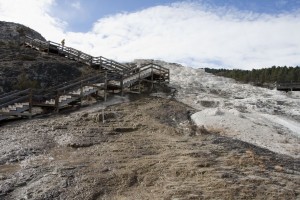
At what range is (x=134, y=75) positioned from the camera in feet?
101

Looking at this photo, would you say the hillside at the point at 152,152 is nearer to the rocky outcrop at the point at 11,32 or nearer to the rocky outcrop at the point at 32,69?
the rocky outcrop at the point at 32,69

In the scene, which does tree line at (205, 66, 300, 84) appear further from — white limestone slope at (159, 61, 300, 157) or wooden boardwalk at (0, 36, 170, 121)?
wooden boardwalk at (0, 36, 170, 121)

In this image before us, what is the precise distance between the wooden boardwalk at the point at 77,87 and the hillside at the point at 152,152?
2.50 feet

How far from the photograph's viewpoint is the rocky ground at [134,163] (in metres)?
12.3

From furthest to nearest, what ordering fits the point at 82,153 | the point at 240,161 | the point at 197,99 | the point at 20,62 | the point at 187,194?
1. the point at 20,62
2. the point at 197,99
3. the point at 82,153
4. the point at 240,161
5. the point at 187,194

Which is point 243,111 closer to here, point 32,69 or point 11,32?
point 32,69

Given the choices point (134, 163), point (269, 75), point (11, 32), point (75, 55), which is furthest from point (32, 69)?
point (269, 75)

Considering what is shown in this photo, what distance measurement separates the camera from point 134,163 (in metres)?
14.5

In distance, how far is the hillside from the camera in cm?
1242

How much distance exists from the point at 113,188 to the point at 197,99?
17161mm

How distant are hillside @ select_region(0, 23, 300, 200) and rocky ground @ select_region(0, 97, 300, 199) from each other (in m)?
0.03

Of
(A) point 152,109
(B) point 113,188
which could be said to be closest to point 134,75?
(A) point 152,109

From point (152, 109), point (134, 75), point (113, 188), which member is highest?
point (134, 75)

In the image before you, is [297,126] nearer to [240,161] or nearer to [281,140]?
[281,140]
